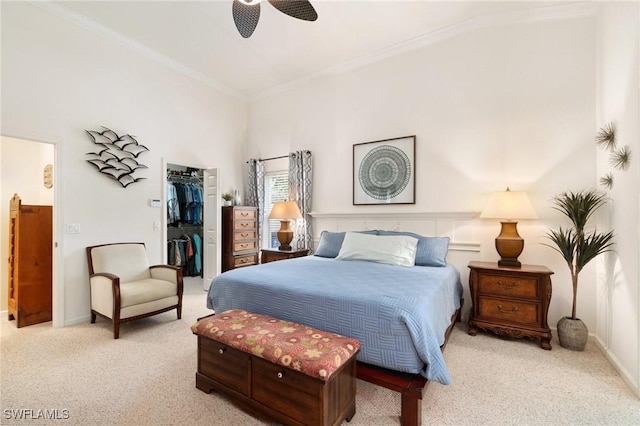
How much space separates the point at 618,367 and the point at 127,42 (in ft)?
20.7

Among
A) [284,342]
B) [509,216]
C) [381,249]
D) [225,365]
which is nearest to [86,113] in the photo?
[225,365]

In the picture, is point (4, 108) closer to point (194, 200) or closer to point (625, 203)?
point (194, 200)

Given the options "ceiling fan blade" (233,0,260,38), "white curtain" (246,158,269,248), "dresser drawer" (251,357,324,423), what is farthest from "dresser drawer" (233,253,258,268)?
"ceiling fan blade" (233,0,260,38)

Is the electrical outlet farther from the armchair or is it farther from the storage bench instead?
the storage bench

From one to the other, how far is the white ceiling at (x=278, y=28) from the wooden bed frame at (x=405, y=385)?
3571 millimetres

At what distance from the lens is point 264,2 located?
3168mm

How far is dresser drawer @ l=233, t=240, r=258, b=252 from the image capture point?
16.0 ft

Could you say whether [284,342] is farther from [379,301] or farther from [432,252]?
[432,252]

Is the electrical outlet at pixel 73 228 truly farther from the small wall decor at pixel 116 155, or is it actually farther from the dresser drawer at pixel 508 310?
the dresser drawer at pixel 508 310

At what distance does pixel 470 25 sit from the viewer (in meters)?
3.45

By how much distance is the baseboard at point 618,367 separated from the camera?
6.56ft

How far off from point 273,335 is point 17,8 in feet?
14.1

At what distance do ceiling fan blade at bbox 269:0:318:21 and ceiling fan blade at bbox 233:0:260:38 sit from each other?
8.1 inches

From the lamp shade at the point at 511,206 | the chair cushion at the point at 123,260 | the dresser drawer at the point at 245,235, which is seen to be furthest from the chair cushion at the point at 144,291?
the lamp shade at the point at 511,206
